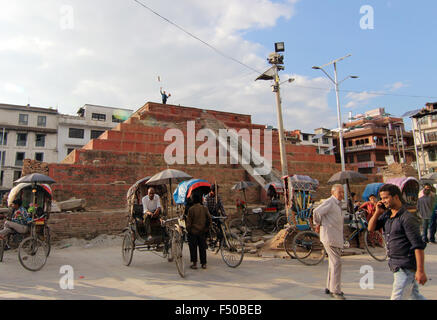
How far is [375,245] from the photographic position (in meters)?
7.99

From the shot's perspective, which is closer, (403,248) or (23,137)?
(403,248)

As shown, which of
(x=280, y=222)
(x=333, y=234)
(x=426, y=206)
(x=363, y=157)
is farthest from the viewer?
(x=363, y=157)

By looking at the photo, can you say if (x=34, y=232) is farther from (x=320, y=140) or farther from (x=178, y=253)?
(x=320, y=140)

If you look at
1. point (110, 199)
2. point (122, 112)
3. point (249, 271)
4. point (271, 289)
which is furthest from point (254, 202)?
point (122, 112)

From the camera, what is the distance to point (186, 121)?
22266 mm

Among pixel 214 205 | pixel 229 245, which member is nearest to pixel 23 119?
pixel 214 205

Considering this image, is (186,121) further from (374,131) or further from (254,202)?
(374,131)

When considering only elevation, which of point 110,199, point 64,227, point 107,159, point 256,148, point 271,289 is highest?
point 256,148

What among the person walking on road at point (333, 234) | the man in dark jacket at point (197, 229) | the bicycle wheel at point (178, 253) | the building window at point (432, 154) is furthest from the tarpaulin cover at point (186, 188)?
the building window at point (432, 154)

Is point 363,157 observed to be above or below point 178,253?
above

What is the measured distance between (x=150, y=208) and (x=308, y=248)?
12.7 ft

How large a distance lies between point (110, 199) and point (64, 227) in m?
2.83

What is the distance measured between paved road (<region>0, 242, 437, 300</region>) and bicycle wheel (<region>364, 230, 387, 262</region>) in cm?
22

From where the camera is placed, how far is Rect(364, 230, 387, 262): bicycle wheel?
7.32 metres
